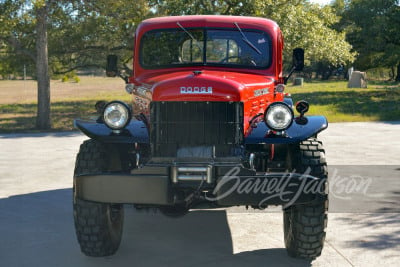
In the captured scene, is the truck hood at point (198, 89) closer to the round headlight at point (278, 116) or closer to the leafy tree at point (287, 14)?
the round headlight at point (278, 116)

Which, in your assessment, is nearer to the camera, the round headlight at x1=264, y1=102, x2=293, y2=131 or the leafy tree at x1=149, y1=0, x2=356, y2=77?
the round headlight at x1=264, y1=102, x2=293, y2=131

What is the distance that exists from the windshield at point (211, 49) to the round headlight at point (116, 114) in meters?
1.26

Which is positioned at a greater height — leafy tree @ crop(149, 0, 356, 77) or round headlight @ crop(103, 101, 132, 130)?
leafy tree @ crop(149, 0, 356, 77)

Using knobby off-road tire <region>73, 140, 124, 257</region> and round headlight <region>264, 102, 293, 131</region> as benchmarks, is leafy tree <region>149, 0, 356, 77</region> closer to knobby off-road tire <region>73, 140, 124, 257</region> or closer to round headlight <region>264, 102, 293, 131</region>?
knobby off-road tire <region>73, 140, 124, 257</region>

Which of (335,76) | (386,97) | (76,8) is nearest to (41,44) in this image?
(76,8)

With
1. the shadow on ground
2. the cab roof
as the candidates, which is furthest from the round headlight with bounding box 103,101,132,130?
the cab roof

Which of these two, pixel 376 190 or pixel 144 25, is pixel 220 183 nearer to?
pixel 144 25

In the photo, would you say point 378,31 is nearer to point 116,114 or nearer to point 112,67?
point 112,67

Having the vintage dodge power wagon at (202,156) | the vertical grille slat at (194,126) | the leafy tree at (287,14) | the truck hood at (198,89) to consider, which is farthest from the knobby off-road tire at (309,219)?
the leafy tree at (287,14)

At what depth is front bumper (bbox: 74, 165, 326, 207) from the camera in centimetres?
486

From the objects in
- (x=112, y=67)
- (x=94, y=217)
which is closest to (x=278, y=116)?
(x=94, y=217)

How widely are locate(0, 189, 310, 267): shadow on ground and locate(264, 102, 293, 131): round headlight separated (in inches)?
45.3

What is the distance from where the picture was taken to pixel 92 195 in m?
4.96

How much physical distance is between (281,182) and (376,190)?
13.2ft
